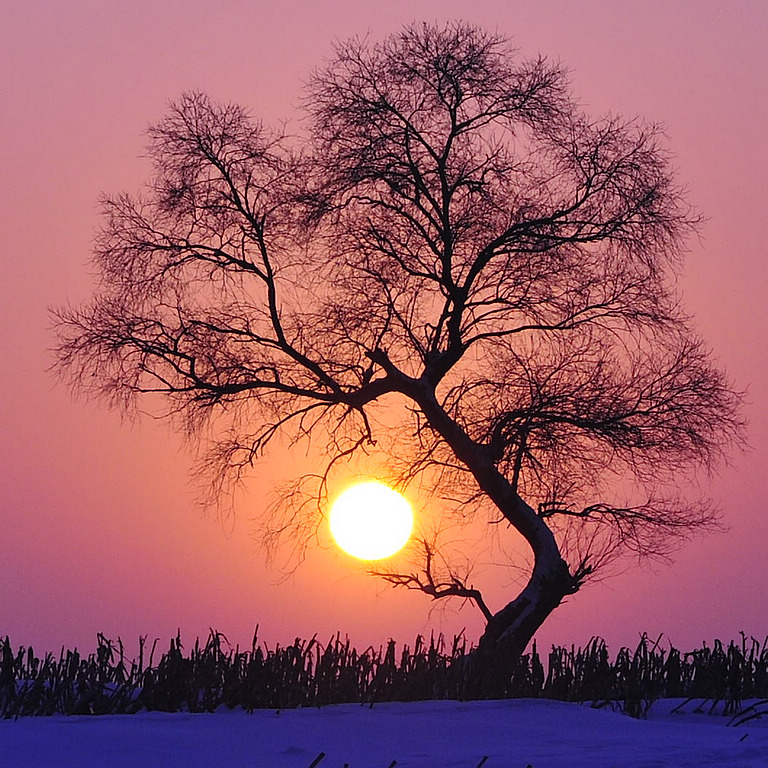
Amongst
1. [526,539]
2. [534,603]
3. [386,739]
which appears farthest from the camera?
[526,539]

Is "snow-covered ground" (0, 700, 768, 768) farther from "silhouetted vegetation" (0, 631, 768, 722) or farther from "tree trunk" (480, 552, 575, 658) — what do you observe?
"tree trunk" (480, 552, 575, 658)

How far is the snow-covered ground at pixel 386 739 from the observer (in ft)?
31.1

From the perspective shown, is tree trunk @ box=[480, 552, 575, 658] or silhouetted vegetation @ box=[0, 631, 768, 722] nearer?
silhouetted vegetation @ box=[0, 631, 768, 722]

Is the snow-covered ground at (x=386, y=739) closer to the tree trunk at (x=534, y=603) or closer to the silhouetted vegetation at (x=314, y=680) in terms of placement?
the silhouetted vegetation at (x=314, y=680)

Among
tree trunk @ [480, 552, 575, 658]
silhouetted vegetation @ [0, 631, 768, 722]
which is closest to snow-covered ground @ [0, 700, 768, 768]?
silhouetted vegetation @ [0, 631, 768, 722]

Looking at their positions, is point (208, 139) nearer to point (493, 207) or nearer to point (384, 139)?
point (384, 139)

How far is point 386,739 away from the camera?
1077 cm

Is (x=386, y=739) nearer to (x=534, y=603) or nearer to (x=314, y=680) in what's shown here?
(x=314, y=680)

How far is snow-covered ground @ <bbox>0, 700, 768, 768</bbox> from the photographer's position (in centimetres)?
947

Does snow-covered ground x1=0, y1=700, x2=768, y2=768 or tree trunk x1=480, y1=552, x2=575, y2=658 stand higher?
tree trunk x1=480, y1=552, x2=575, y2=658

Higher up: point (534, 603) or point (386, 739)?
point (534, 603)

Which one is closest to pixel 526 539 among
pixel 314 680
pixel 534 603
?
pixel 534 603

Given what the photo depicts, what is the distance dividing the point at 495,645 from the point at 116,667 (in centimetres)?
664

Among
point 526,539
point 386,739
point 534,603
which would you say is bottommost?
point 386,739
